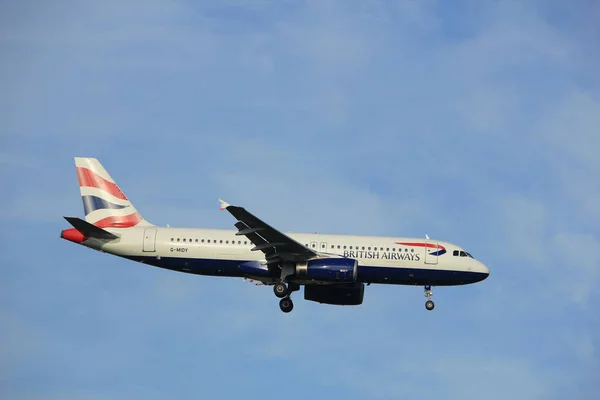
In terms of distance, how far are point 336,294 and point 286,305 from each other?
4.18m

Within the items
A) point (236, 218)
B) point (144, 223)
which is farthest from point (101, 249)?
point (236, 218)

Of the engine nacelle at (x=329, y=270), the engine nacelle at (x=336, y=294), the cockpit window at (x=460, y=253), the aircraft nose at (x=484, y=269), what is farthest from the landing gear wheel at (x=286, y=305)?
the aircraft nose at (x=484, y=269)

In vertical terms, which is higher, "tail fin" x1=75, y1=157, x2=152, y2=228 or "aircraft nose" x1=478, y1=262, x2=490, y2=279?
"tail fin" x1=75, y1=157, x2=152, y2=228

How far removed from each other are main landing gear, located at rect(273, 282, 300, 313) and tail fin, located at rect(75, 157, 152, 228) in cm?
911

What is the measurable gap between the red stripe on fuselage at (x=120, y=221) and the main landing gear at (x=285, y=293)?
949 cm

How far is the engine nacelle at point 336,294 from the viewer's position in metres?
58.4

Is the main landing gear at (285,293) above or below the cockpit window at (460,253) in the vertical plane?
below

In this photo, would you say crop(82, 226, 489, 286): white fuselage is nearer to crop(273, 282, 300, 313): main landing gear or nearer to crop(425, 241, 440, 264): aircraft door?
crop(425, 241, 440, 264): aircraft door

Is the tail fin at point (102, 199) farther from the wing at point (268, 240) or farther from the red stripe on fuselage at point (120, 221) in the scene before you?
the wing at point (268, 240)

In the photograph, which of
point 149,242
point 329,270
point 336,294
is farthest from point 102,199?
point 336,294

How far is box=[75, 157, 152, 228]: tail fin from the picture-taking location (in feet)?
189

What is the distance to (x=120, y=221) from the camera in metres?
57.6

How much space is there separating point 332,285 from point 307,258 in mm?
3621

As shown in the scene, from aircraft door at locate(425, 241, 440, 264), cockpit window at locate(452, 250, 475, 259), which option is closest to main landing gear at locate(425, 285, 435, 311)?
aircraft door at locate(425, 241, 440, 264)
